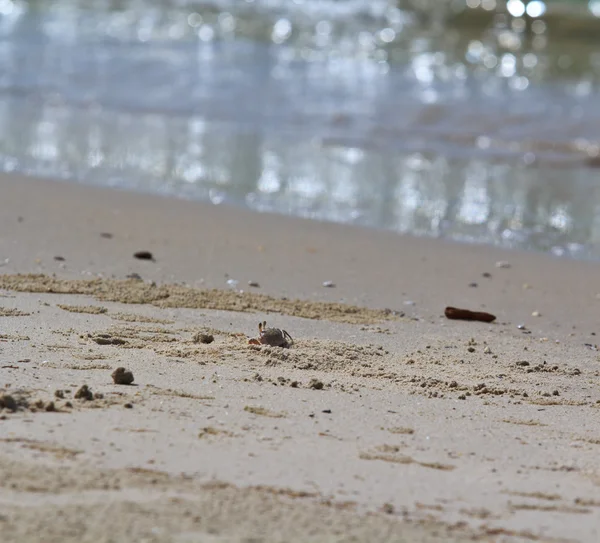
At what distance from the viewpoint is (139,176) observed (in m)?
6.55

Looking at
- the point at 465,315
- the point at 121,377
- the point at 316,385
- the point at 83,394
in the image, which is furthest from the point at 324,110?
the point at 83,394

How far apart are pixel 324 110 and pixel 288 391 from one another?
703cm

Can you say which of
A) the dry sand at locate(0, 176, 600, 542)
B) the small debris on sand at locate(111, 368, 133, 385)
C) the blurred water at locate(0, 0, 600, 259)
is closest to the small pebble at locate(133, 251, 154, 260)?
the dry sand at locate(0, 176, 600, 542)

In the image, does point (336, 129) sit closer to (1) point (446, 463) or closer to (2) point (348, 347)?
(2) point (348, 347)

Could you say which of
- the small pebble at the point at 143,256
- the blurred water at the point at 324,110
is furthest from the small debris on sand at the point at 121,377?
the blurred water at the point at 324,110

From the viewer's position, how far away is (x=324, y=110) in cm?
976

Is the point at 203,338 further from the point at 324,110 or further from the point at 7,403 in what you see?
the point at 324,110

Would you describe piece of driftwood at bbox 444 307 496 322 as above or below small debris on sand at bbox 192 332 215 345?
above

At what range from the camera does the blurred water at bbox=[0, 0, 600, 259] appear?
636 centimetres

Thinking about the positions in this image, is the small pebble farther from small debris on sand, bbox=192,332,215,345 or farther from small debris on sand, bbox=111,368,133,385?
small debris on sand, bbox=111,368,133,385

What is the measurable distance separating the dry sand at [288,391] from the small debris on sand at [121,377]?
3 centimetres

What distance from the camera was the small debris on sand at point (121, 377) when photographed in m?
2.89

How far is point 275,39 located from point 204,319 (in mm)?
10476

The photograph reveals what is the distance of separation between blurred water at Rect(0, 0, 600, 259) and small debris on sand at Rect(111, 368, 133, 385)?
3.00 m
